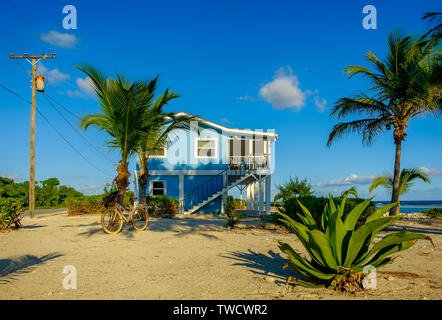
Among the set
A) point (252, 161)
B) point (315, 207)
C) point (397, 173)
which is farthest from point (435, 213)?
point (315, 207)

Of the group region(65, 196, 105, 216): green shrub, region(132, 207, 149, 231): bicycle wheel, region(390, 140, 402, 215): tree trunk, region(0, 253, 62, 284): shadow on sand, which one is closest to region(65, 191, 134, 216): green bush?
region(65, 196, 105, 216): green shrub

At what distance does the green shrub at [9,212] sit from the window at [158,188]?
409 inches

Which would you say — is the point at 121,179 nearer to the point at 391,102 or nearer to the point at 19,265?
the point at 19,265

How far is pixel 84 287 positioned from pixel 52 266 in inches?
64.4

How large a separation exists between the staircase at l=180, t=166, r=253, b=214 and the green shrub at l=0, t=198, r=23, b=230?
10044 millimetres

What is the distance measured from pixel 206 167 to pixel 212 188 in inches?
58.8

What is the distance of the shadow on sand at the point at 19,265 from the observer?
15.9 ft

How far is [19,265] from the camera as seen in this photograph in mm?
5566

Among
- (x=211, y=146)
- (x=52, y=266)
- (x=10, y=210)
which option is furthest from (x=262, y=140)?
(x=52, y=266)

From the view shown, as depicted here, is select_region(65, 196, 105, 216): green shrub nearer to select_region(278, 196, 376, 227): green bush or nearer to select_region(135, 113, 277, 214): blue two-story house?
select_region(135, 113, 277, 214): blue two-story house

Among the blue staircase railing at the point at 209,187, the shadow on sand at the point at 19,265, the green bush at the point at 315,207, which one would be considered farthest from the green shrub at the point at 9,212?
the blue staircase railing at the point at 209,187

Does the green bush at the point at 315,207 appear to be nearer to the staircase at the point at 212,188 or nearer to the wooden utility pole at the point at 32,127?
the staircase at the point at 212,188

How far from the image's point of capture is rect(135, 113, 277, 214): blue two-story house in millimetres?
20016
